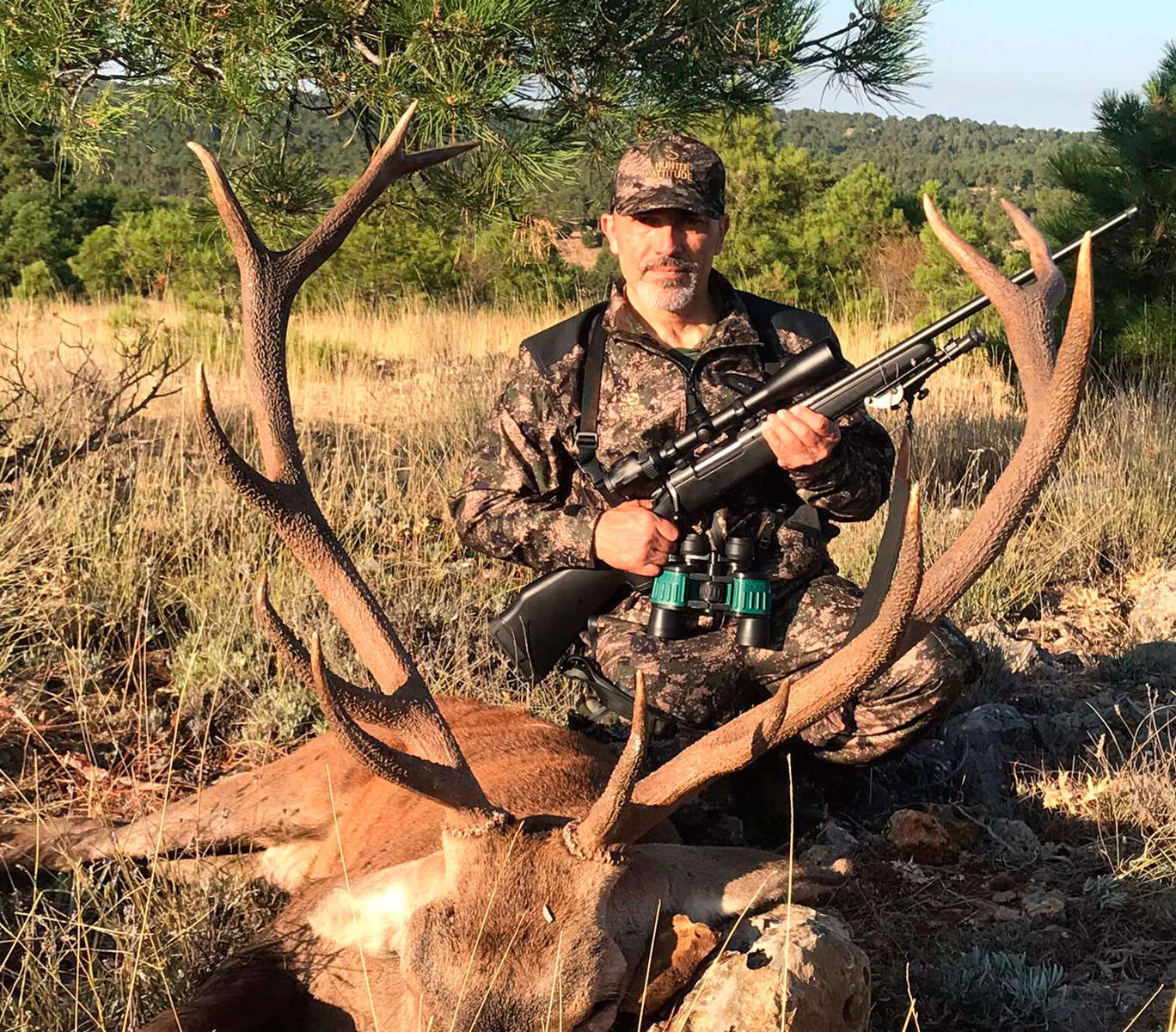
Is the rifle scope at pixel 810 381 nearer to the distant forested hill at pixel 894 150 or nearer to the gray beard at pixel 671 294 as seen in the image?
the gray beard at pixel 671 294

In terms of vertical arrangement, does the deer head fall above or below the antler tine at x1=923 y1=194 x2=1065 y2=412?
below

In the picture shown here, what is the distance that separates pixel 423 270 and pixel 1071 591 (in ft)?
49.0

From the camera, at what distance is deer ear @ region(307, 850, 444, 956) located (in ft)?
8.63

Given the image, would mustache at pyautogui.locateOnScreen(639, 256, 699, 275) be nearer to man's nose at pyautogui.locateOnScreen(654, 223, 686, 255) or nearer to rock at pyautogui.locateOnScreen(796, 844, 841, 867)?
man's nose at pyautogui.locateOnScreen(654, 223, 686, 255)

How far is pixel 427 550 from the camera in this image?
19.5 feet

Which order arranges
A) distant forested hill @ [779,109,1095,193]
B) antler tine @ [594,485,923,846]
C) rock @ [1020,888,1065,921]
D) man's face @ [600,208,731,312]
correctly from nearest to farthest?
antler tine @ [594,485,923,846], rock @ [1020,888,1065,921], man's face @ [600,208,731,312], distant forested hill @ [779,109,1095,193]

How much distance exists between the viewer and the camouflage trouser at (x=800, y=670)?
404 centimetres

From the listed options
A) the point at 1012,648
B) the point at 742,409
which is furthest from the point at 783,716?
the point at 1012,648

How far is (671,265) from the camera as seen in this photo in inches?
171

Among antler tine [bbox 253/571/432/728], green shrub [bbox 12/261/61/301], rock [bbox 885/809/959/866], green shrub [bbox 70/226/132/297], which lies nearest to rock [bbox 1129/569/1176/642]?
rock [bbox 885/809/959/866]

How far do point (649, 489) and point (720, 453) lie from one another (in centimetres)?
31

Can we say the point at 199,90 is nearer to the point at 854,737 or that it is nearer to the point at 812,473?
the point at 812,473

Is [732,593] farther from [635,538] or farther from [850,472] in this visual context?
[850,472]

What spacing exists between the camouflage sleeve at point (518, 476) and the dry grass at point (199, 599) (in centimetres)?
69
